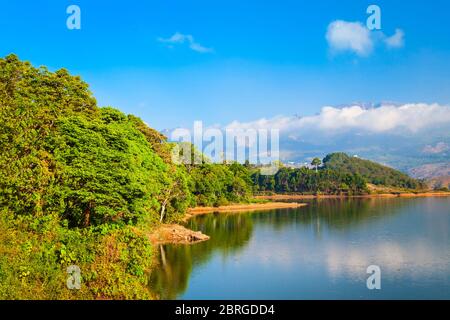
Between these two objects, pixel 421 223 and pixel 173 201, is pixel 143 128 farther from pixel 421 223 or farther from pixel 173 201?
pixel 421 223

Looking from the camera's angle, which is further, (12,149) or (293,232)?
(293,232)

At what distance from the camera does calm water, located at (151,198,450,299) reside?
1137 inches

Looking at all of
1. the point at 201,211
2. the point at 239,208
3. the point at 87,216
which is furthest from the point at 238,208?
the point at 87,216

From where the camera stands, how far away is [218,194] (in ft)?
307

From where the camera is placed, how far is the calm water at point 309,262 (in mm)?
28875

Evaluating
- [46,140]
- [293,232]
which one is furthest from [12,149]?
[293,232]

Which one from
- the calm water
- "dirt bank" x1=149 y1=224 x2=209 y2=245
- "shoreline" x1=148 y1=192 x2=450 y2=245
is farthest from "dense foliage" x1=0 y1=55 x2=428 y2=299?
"shoreline" x1=148 y1=192 x2=450 y2=245

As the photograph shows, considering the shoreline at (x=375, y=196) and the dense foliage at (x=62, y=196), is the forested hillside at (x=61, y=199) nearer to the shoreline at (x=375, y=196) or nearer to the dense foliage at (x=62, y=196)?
the dense foliage at (x=62, y=196)

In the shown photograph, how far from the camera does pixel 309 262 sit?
3788 cm

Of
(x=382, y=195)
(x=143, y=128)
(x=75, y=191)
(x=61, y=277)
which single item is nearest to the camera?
(x=61, y=277)

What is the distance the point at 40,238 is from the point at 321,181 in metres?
133

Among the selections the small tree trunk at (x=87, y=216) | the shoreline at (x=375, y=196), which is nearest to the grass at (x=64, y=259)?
the small tree trunk at (x=87, y=216)

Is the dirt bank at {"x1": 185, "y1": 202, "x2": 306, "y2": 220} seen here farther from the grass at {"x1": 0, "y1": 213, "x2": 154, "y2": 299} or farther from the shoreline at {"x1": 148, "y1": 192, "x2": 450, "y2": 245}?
the grass at {"x1": 0, "y1": 213, "x2": 154, "y2": 299}

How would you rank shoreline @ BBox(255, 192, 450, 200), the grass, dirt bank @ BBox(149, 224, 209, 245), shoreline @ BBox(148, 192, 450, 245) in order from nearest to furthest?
the grass
dirt bank @ BBox(149, 224, 209, 245)
shoreline @ BBox(148, 192, 450, 245)
shoreline @ BBox(255, 192, 450, 200)
